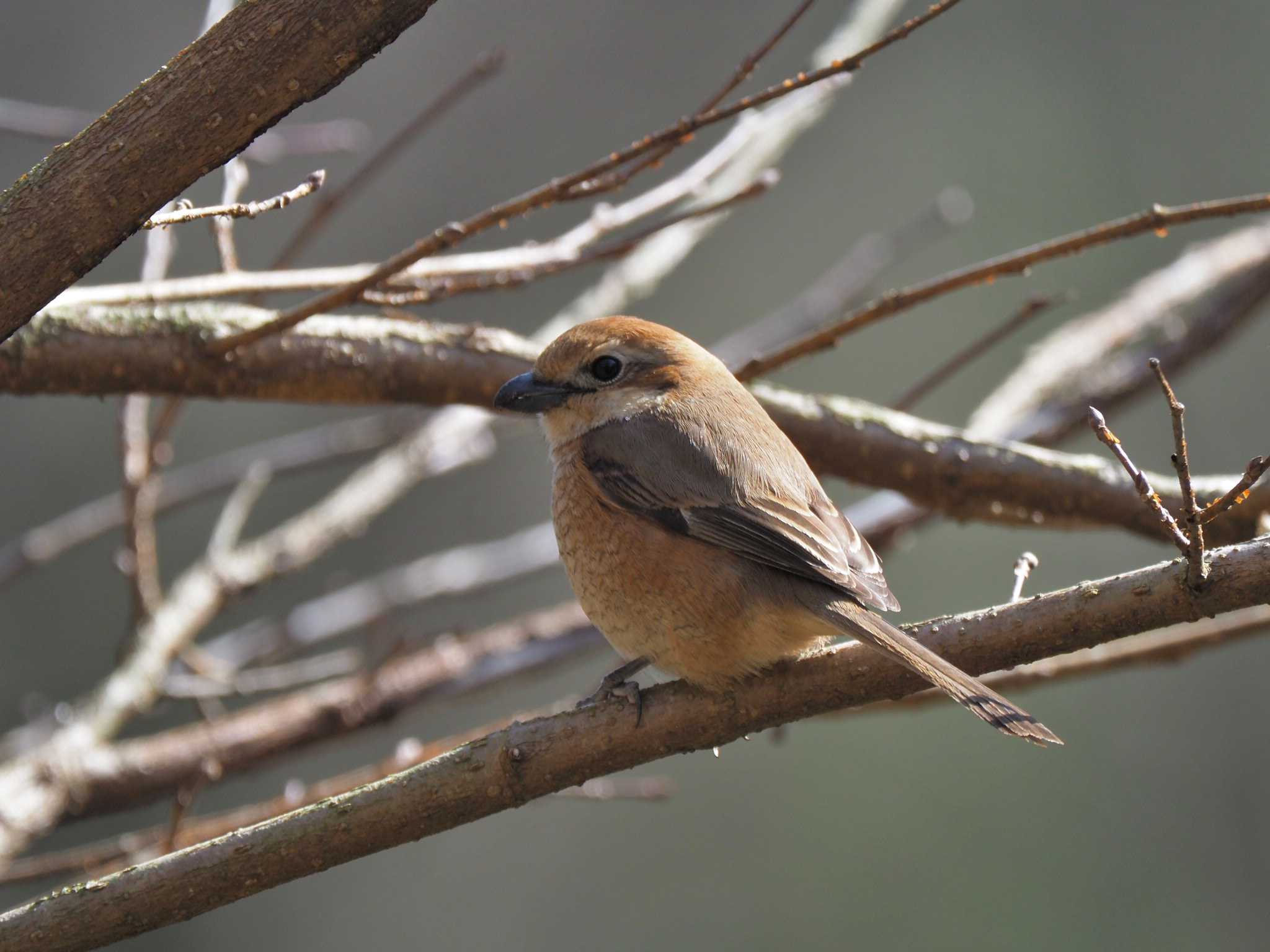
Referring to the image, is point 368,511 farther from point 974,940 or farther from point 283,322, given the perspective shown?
point 974,940

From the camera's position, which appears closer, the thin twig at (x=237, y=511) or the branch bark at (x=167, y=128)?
the branch bark at (x=167, y=128)

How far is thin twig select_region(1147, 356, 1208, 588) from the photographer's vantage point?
1621 mm

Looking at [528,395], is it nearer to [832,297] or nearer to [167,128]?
[167,128]

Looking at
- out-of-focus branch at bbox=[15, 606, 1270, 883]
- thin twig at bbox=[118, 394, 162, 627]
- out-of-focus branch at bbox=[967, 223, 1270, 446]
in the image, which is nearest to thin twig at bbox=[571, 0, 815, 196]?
out-of-focus branch at bbox=[15, 606, 1270, 883]

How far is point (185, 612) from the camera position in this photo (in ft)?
11.9

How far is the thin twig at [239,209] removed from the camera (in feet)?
5.81

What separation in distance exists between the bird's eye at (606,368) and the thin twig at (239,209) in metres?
0.95

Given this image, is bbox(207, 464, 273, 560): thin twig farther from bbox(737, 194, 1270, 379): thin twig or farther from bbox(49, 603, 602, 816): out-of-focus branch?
bbox(737, 194, 1270, 379): thin twig

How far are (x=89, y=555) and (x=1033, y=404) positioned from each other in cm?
448

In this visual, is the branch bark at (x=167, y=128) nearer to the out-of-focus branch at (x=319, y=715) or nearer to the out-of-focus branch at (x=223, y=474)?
the out-of-focus branch at (x=319, y=715)

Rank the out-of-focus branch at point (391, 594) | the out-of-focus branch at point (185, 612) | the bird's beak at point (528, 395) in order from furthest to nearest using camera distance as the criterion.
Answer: the out-of-focus branch at point (391, 594) < the out-of-focus branch at point (185, 612) < the bird's beak at point (528, 395)

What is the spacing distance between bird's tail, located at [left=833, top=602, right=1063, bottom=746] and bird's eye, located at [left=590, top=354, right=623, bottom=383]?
1161 millimetres

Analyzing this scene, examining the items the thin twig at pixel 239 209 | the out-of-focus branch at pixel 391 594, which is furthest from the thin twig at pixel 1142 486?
the out-of-focus branch at pixel 391 594

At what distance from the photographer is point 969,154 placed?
22.9 ft
